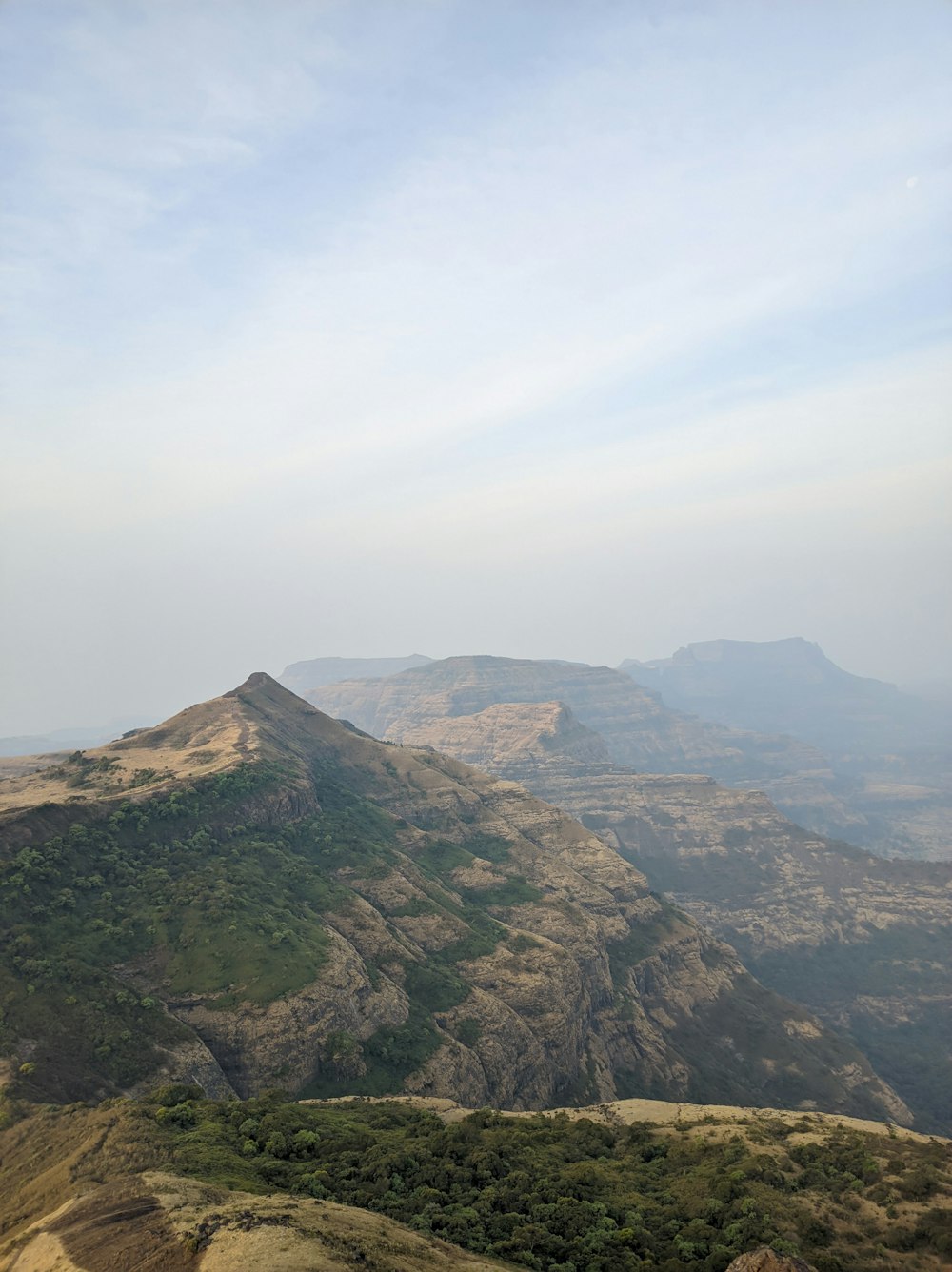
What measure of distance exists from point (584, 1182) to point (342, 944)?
50.0m

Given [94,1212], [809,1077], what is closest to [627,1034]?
[809,1077]

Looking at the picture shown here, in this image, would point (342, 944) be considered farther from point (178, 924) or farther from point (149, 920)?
point (149, 920)

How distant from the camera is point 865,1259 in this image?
3981cm

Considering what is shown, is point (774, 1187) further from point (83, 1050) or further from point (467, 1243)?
point (83, 1050)

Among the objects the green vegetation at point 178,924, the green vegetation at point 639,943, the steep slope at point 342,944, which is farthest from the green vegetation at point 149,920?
the green vegetation at point 639,943

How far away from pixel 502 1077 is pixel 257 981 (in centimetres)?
4033

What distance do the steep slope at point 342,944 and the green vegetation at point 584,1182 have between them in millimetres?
19493

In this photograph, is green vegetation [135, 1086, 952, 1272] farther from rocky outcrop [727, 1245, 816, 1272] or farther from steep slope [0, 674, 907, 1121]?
steep slope [0, 674, 907, 1121]

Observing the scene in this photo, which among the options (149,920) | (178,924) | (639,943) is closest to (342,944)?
(178,924)

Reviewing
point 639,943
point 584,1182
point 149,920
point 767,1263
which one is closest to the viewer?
point 767,1263

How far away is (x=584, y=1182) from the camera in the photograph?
164 ft

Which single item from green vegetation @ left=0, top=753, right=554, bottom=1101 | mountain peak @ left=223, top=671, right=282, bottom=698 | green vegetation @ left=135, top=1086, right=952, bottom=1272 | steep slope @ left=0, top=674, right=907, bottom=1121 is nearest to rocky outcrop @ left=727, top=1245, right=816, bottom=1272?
green vegetation @ left=135, top=1086, right=952, bottom=1272

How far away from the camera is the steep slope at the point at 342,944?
72.2m

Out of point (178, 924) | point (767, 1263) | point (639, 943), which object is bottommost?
point (639, 943)
